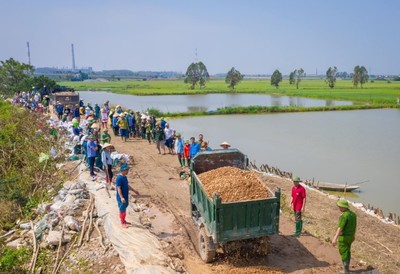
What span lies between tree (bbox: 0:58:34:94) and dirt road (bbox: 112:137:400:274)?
2809cm

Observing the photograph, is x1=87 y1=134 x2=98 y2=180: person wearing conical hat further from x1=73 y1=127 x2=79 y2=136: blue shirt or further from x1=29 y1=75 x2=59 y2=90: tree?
Answer: x1=29 y1=75 x2=59 y2=90: tree

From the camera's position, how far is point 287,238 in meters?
7.95

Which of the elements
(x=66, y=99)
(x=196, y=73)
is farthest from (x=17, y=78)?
(x=196, y=73)

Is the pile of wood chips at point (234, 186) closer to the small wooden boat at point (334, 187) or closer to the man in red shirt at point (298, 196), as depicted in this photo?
the man in red shirt at point (298, 196)

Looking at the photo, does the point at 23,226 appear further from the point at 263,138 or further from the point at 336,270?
the point at 263,138

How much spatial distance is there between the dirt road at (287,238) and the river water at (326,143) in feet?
10.4

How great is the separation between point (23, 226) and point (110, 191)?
238cm

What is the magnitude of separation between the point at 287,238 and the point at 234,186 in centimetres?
231

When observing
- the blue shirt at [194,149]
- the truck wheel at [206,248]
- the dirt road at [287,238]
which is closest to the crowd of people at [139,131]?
the blue shirt at [194,149]

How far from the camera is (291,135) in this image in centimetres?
2470

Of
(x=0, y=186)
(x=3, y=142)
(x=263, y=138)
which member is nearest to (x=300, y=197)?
(x=0, y=186)

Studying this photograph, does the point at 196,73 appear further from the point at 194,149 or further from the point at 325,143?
the point at 194,149

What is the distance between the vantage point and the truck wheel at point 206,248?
6.45m

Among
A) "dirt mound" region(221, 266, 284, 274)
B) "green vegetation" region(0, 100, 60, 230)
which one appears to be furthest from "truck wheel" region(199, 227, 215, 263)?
"green vegetation" region(0, 100, 60, 230)
